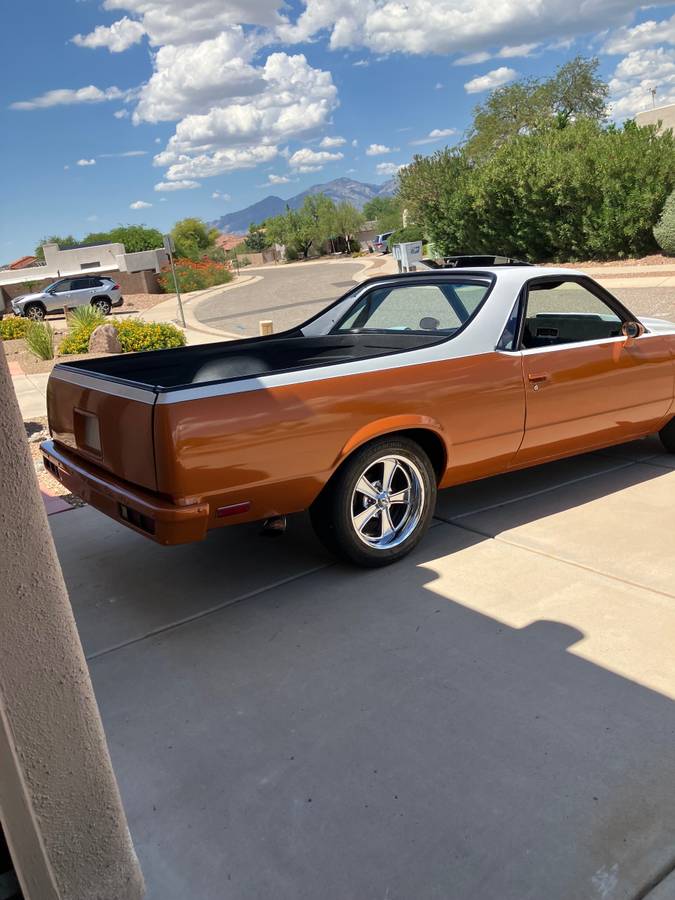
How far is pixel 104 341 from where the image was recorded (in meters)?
14.3

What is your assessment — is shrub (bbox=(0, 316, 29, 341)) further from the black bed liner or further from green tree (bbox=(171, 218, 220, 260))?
green tree (bbox=(171, 218, 220, 260))

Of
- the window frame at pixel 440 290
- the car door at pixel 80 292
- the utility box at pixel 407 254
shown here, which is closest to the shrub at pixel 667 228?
the utility box at pixel 407 254

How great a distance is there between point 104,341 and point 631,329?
10502mm

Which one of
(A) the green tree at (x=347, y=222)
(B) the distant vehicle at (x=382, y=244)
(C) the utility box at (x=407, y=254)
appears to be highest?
(A) the green tree at (x=347, y=222)

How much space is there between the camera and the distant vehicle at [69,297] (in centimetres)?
2933

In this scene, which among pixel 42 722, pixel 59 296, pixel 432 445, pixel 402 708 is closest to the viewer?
pixel 42 722

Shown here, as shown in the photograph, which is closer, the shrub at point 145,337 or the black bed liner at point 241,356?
the black bed liner at point 241,356

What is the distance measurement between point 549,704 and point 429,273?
3298mm

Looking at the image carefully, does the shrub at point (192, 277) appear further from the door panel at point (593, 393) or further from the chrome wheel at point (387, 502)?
the chrome wheel at point (387, 502)

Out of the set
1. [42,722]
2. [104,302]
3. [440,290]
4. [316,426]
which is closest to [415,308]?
[440,290]

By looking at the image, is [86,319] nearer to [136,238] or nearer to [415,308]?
[415,308]

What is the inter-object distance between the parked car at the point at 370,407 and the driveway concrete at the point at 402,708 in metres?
0.49

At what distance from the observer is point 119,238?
203ft

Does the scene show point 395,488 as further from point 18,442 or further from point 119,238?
point 119,238
